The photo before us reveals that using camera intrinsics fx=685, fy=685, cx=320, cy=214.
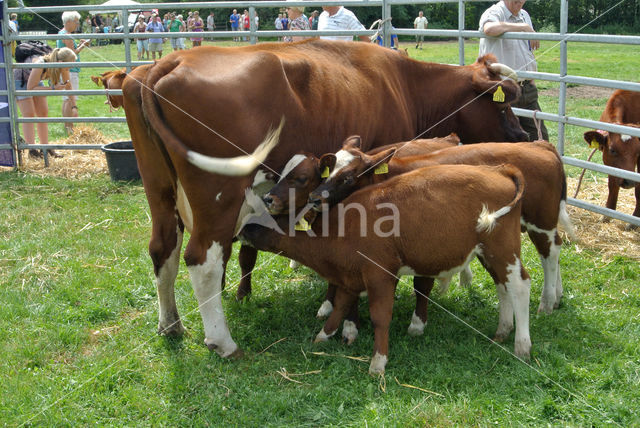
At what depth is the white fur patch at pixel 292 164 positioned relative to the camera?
468 cm

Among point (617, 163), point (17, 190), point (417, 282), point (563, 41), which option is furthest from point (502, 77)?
point (17, 190)

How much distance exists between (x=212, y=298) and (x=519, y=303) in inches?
81.4

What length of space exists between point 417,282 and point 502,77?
8.13ft

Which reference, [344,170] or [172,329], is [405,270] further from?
[172,329]

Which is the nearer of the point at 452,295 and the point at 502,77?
the point at 452,295

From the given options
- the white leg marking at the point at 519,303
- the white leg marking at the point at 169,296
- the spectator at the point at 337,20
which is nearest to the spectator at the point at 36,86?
the spectator at the point at 337,20

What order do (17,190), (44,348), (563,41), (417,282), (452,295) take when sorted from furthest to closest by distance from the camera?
(17,190) < (563,41) < (452,295) < (417,282) < (44,348)

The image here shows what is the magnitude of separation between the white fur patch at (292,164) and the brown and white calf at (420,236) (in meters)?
0.36

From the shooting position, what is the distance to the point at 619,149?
742cm

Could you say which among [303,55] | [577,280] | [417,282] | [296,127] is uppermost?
[303,55]

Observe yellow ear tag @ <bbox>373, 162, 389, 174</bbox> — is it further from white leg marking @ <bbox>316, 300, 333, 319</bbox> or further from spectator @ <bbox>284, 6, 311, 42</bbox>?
spectator @ <bbox>284, 6, 311, 42</bbox>

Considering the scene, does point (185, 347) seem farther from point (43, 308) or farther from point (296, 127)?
point (296, 127)

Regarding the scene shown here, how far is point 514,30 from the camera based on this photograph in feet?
24.6

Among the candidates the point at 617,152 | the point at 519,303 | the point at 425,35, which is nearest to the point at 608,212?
the point at 617,152
